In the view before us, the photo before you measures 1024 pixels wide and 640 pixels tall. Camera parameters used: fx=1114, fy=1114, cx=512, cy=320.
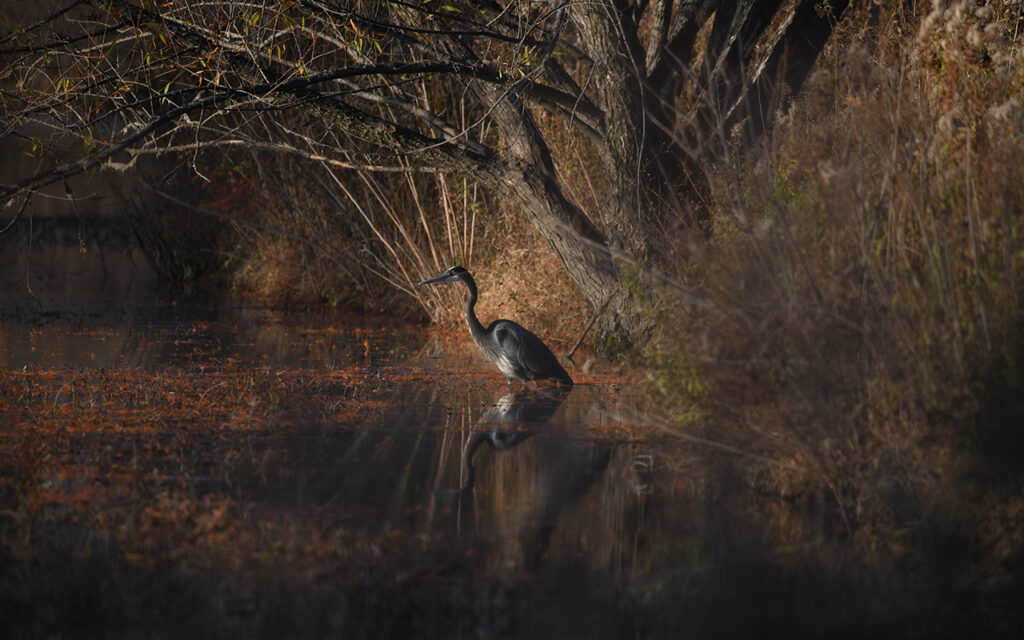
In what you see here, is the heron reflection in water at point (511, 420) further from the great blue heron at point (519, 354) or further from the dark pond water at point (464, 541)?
the great blue heron at point (519, 354)

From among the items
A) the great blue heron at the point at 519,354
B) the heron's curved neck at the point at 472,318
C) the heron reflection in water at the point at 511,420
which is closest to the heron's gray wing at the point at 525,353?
the great blue heron at the point at 519,354

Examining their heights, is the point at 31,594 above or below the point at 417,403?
below

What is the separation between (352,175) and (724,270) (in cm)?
1112

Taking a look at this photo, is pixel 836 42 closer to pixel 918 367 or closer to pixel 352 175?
pixel 918 367

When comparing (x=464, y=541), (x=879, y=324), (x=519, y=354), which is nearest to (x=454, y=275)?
(x=519, y=354)

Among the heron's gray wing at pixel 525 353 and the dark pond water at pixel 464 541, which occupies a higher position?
the heron's gray wing at pixel 525 353

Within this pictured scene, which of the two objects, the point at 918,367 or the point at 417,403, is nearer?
the point at 918,367

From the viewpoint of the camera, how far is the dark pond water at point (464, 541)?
14.5 feet

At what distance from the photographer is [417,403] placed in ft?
31.0

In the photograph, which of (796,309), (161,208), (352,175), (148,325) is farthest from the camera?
(161,208)

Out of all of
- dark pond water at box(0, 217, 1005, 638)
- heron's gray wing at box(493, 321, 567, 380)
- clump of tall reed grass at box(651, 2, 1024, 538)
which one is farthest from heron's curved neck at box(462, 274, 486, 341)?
clump of tall reed grass at box(651, 2, 1024, 538)

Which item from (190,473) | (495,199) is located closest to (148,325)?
(495,199)

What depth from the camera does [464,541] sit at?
5.44m

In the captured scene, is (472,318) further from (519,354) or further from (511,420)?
(511,420)
